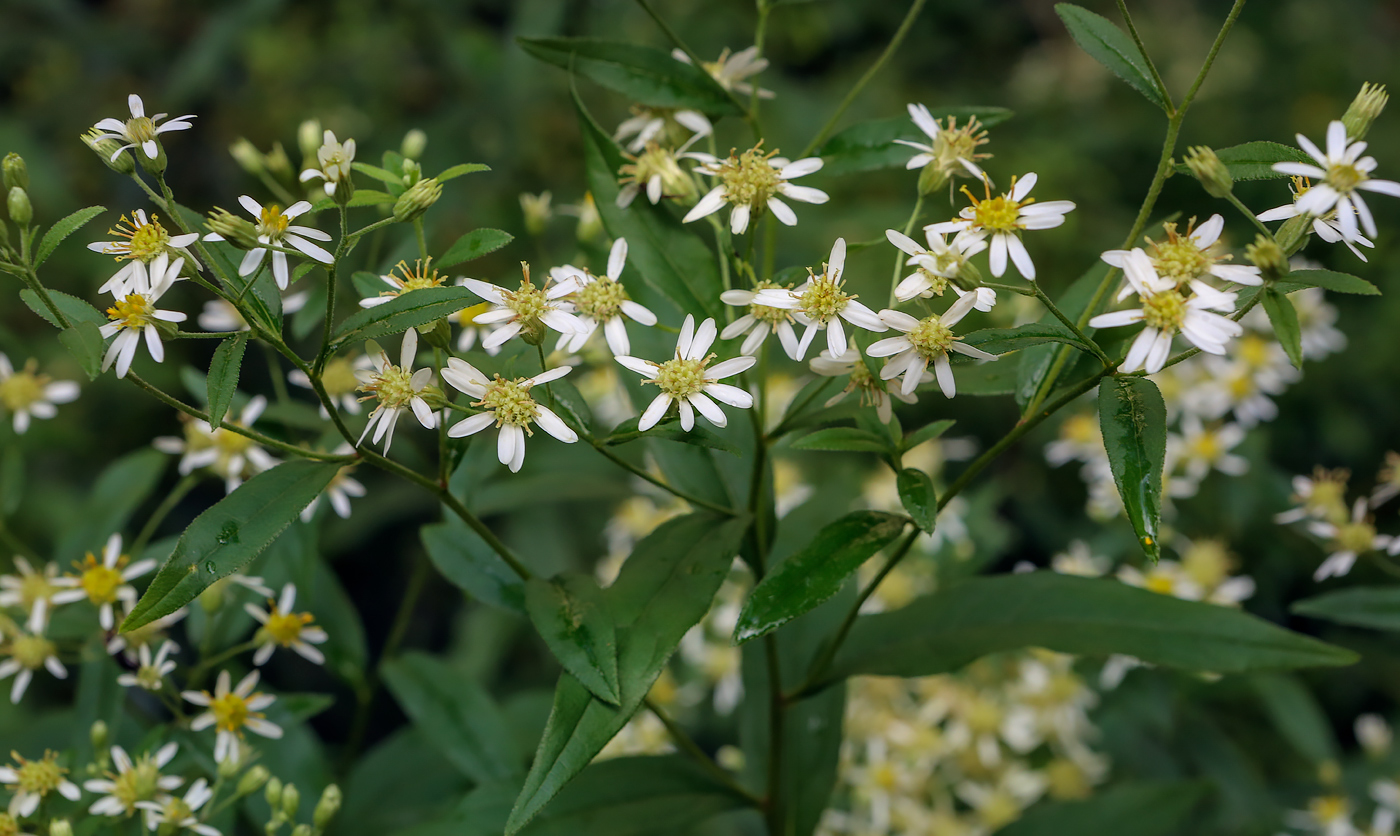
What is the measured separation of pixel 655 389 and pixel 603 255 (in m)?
0.17

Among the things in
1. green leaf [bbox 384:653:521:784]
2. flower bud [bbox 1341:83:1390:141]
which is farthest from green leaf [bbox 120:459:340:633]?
flower bud [bbox 1341:83:1390:141]

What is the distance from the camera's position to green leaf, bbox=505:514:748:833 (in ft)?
3.07

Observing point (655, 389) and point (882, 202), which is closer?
point (655, 389)

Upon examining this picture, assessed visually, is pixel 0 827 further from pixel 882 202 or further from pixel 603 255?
pixel 882 202

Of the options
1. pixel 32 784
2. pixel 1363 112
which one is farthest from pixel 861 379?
pixel 32 784

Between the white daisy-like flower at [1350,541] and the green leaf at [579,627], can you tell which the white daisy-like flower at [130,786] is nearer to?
the green leaf at [579,627]

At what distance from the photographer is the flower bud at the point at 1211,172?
0.94 metres

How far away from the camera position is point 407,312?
942 mm

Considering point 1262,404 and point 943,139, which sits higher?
point 943,139

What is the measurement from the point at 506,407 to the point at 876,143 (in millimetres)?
542

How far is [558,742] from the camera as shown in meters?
0.95

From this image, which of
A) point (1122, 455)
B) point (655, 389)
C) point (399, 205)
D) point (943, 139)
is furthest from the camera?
point (655, 389)

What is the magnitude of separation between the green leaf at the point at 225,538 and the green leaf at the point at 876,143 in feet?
2.17

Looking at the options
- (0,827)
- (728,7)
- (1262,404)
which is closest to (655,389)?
(0,827)
